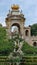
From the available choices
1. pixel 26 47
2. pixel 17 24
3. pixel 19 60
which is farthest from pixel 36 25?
pixel 19 60

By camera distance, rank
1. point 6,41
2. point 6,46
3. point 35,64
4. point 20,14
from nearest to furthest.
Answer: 1. point 35,64
2. point 6,46
3. point 6,41
4. point 20,14

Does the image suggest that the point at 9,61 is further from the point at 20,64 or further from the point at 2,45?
the point at 2,45

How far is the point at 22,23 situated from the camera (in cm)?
6184

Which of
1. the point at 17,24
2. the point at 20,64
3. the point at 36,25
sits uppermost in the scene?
the point at 20,64

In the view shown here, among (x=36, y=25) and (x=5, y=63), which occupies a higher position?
(x=5, y=63)

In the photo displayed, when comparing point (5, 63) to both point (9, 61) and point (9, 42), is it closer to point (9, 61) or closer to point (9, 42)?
point (9, 61)

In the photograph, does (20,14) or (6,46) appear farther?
(20,14)

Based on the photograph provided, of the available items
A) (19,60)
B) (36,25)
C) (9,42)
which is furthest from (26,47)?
(36,25)

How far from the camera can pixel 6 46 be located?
39.1m

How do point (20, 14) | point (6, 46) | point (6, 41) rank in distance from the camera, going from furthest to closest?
point (20, 14) → point (6, 41) → point (6, 46)

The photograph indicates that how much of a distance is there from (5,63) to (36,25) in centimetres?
5752

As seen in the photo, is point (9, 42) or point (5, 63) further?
point (9, 42)

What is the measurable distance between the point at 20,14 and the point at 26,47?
17961 millimetres

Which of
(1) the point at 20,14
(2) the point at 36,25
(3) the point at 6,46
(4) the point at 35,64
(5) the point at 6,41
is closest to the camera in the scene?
(4) the point at 35,64
